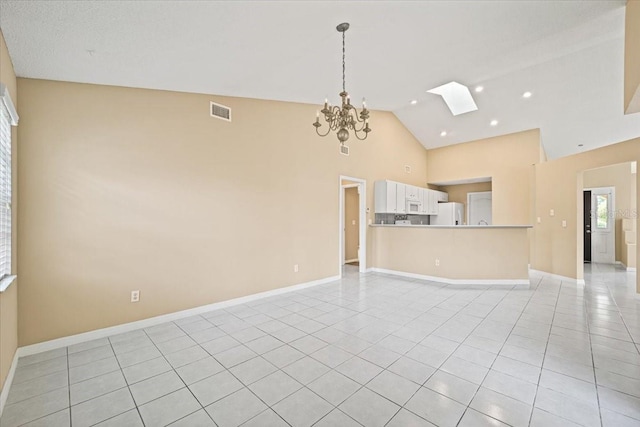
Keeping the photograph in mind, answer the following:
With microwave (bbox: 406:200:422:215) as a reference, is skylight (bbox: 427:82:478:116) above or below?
above

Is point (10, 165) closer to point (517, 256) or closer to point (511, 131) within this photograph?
point (517, 256)

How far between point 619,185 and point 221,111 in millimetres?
9397

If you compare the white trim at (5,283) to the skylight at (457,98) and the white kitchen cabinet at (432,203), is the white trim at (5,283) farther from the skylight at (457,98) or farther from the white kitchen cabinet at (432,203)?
the white kitchen cabinet at (432,203)

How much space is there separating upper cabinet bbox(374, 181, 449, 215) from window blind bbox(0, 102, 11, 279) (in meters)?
5.77

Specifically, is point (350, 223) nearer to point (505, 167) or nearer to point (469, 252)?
point (469, 252)

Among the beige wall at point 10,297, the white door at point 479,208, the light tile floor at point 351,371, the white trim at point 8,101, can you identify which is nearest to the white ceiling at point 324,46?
the beige wall at point 10,297

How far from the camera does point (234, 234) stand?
3982mm

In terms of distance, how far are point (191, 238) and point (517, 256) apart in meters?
5.44

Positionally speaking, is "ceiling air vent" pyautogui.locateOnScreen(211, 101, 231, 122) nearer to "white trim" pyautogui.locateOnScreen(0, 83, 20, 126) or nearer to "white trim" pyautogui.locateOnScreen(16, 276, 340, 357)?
"white trim" pyautogui.locateOnScreen(0, 83, 20, 126)

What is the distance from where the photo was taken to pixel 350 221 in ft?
25.6

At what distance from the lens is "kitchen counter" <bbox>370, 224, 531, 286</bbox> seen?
16.2 ft

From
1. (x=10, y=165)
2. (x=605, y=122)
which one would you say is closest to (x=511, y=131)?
(x=605, y=122)

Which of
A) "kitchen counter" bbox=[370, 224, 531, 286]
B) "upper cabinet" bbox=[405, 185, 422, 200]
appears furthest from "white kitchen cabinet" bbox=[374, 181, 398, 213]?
"kitchen counter" bbox=[370, 224, 531, 286]

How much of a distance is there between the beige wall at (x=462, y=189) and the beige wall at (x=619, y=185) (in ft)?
7.22
